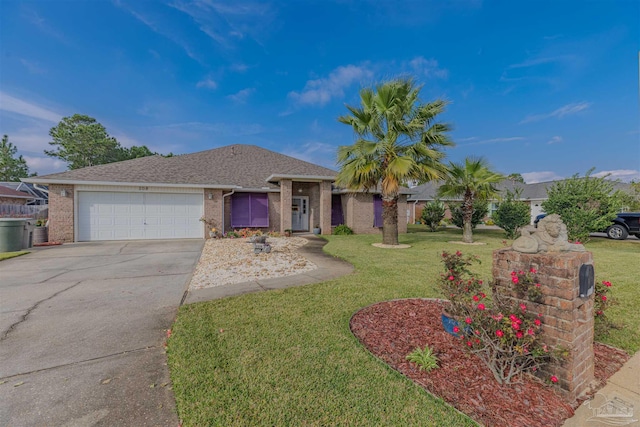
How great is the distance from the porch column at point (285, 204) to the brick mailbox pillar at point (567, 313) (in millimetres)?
12493

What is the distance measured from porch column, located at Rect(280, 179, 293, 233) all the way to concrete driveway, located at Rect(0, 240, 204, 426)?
26.0ft

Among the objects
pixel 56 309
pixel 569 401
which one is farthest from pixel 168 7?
pixel 569 401

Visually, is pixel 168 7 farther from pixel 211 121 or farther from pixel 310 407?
pixel 310 407

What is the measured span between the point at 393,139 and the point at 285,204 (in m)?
6.72

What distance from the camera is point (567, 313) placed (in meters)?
2.05

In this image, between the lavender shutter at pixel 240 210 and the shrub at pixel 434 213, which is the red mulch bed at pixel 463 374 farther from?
the shrub at pixel 434 213

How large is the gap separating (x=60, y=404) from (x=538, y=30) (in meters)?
15.8

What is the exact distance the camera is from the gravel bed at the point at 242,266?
5746 mm

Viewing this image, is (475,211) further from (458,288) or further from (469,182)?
(458,288)

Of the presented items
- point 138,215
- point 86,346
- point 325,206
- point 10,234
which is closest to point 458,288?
point 86,346

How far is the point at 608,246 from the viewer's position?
11.7 metres

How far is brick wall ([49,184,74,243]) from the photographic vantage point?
11055mm

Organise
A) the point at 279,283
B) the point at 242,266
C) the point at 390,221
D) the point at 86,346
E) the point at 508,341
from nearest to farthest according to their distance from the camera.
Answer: the point at 508,341, the point at 86,346, the point at 279,283, the point at 242,266, the point at 390,221

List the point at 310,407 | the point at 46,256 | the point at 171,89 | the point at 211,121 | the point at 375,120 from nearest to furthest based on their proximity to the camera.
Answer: the point at 310,407, the point at 46,256, the point at 375,120, the point at 171,89, the point at 211,121
